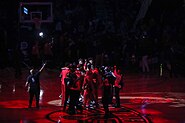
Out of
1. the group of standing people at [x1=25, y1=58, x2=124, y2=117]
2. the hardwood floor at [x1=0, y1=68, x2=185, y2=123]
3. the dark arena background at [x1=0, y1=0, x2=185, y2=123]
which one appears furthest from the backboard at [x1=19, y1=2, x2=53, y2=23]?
the group of standing people at [x1=25, y1=58, x2=124, y2=117]

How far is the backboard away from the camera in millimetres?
27961

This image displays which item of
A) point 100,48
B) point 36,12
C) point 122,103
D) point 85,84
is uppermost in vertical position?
point 36,12

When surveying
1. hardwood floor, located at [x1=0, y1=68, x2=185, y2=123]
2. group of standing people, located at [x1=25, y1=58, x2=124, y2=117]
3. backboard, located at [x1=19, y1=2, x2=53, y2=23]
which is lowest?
hardwood floor, located at [x1=0, y1=68, x2=185, y2=123]

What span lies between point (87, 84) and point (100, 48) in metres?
15.3

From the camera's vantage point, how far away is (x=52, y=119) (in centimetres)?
1499

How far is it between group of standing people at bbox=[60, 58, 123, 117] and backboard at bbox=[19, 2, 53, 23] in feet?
38.1

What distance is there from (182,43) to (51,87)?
12.4 m

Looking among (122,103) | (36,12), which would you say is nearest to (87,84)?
(122,103)

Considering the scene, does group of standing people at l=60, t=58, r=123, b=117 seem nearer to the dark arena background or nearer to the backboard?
the dark arena background

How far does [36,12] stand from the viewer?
92.5 ft

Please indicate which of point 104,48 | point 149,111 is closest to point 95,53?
point 104,48

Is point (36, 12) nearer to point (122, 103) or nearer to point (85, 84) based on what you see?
point (122, 103)

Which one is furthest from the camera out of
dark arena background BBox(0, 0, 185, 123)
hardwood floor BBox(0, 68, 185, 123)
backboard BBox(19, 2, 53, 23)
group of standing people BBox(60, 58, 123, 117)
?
backboard BBox(19, 2, 53, 23)

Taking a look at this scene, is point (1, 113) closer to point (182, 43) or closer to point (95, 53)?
point (95, 53)
